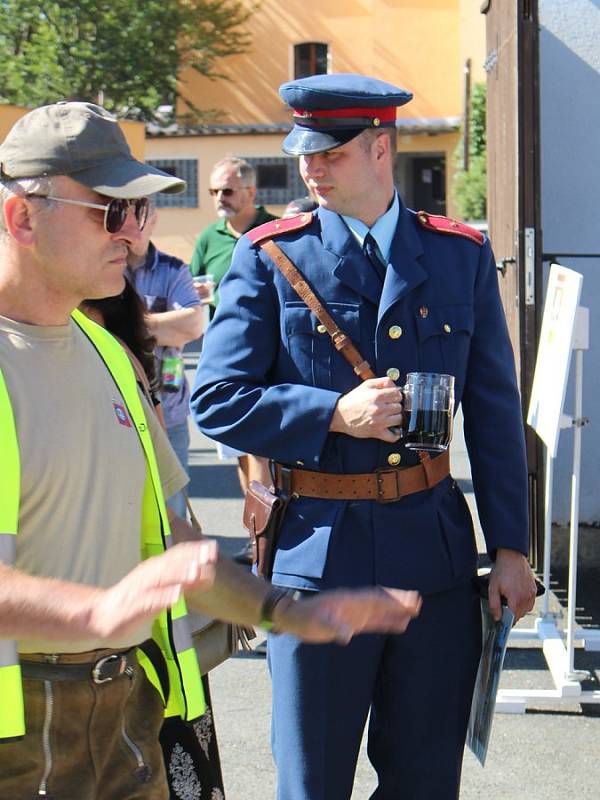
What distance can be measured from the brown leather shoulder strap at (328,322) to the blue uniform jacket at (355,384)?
2 centimetres

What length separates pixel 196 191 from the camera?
115 ft

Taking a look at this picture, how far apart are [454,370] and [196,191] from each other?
1279 inches

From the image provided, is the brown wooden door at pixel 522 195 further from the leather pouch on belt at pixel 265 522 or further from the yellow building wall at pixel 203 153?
the yellow building wall at pixel 203 153

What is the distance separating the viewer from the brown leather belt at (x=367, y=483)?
123 inches

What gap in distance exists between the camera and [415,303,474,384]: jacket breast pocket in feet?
10.5

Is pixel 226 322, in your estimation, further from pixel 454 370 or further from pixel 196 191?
pixel 196 191

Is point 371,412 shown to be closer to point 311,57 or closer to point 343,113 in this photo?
point 343,113

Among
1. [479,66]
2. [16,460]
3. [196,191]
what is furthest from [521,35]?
[196,191]

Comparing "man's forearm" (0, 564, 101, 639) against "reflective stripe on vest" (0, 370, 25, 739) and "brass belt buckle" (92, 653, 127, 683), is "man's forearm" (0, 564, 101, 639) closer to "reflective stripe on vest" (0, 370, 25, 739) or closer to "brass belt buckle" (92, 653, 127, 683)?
"reflective stripe on vest" (0, 370, 25, 739)

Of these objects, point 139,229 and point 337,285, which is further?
point 337,285

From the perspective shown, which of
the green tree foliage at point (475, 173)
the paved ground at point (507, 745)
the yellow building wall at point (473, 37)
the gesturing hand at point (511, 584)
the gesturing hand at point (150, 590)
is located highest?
the yellow building wall at point (473, 37)

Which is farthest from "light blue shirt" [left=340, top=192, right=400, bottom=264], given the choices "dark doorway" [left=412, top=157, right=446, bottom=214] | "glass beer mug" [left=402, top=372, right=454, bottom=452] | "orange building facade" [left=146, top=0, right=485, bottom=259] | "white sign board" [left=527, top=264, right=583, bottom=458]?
"dark doorway" [left=412, top=157, right=446, bottom=214]

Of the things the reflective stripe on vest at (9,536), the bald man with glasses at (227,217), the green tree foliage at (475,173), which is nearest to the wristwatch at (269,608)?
the reflective stripe on vest at (9,536)

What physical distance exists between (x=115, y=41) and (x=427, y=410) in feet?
110
